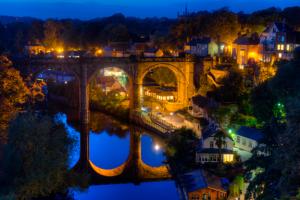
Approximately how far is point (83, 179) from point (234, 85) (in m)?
19.8

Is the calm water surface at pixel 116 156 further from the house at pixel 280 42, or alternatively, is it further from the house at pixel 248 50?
the house at pixel 280 42

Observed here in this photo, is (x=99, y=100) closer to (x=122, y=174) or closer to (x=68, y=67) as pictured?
(x=68, y=67)

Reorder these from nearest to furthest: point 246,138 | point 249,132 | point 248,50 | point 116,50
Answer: point 246,138 < point 249,132 < point 248,50 < point 116,50

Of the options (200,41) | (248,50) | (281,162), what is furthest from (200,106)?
(281,162)

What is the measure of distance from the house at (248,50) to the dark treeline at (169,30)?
4.35 meters

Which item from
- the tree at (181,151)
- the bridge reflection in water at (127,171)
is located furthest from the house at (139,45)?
the tree at (181,151)

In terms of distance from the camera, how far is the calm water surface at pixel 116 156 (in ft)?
91.2

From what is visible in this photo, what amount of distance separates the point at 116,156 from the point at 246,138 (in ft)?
39.2

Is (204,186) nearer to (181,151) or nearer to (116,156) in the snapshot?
(181,151)

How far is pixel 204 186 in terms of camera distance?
2377cm

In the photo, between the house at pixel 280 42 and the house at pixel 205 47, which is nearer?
the house at pixel 280 42

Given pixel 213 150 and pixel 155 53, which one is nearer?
pixel 213 150

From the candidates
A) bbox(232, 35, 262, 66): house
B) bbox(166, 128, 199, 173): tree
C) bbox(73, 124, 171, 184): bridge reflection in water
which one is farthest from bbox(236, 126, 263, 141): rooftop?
bbox(232, 35, 262, 66): house

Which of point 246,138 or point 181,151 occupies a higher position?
point 246,138
